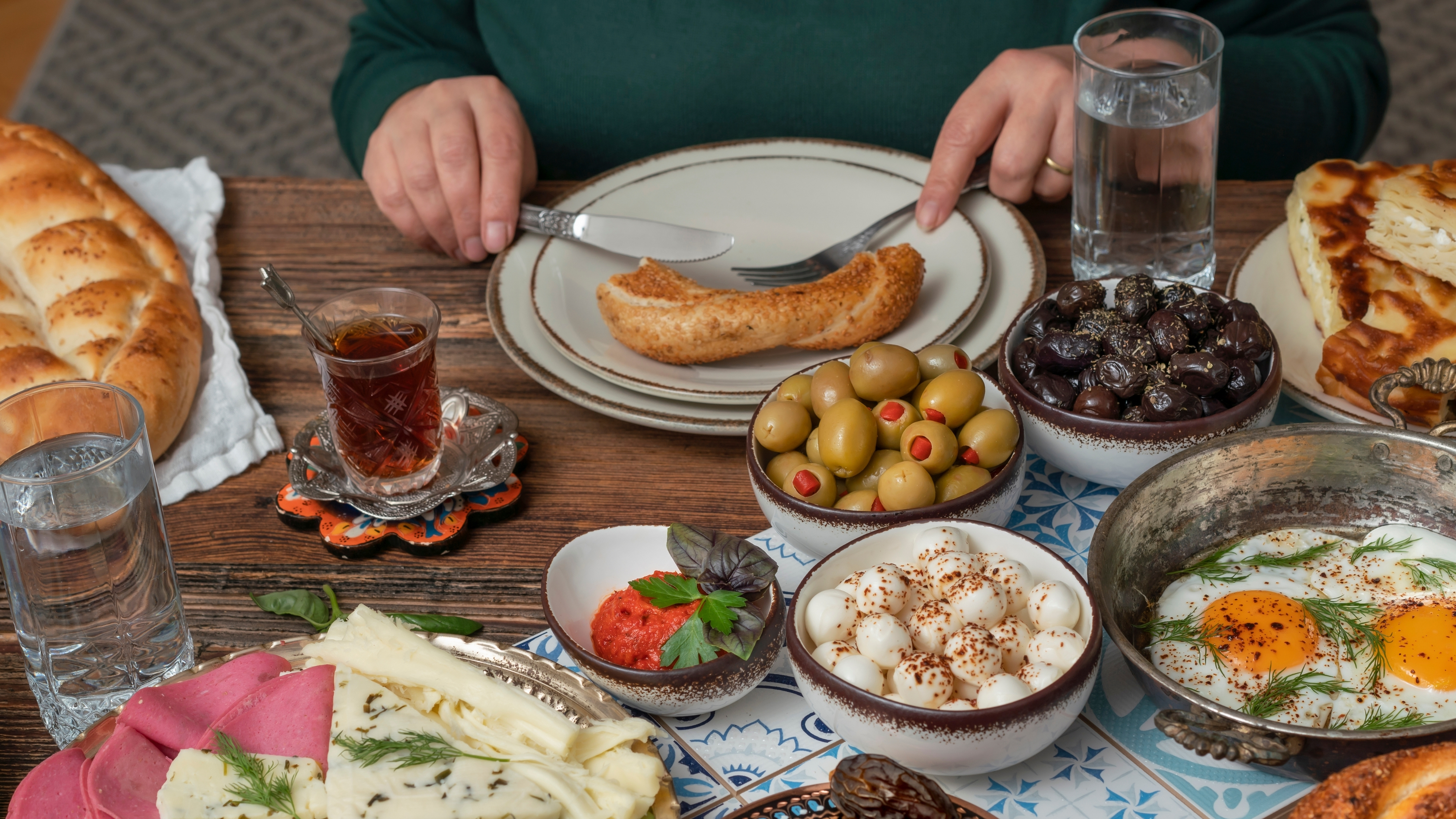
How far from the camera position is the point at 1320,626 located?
1.21 meters

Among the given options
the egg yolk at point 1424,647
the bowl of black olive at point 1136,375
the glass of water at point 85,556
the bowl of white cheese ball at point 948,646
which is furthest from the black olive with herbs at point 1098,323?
the glass of water at point 85,556

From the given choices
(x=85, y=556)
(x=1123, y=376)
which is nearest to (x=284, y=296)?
(x=85, y=556)

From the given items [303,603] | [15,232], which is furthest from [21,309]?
[303,603]

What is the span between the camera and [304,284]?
6.86 feet

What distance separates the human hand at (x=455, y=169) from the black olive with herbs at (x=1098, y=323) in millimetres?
1030

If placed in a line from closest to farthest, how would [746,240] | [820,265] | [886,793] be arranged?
[886,793], [820,265], [746,240]

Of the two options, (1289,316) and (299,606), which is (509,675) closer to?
(299,606)

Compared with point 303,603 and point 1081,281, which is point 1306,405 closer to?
point 1081,281

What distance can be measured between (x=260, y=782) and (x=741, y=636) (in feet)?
1.54

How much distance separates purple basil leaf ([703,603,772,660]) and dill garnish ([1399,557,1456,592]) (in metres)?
0.71

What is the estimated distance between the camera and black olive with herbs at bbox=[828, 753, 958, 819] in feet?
3.28

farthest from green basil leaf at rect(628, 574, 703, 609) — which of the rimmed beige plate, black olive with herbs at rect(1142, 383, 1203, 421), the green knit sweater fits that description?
the green knit sweater

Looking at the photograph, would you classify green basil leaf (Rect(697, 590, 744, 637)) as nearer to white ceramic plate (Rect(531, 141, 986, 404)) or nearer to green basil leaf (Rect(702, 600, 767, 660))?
green basil leaf (Rect(702, 600, 767, 660))

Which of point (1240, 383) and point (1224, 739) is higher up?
point (1240, 383)
